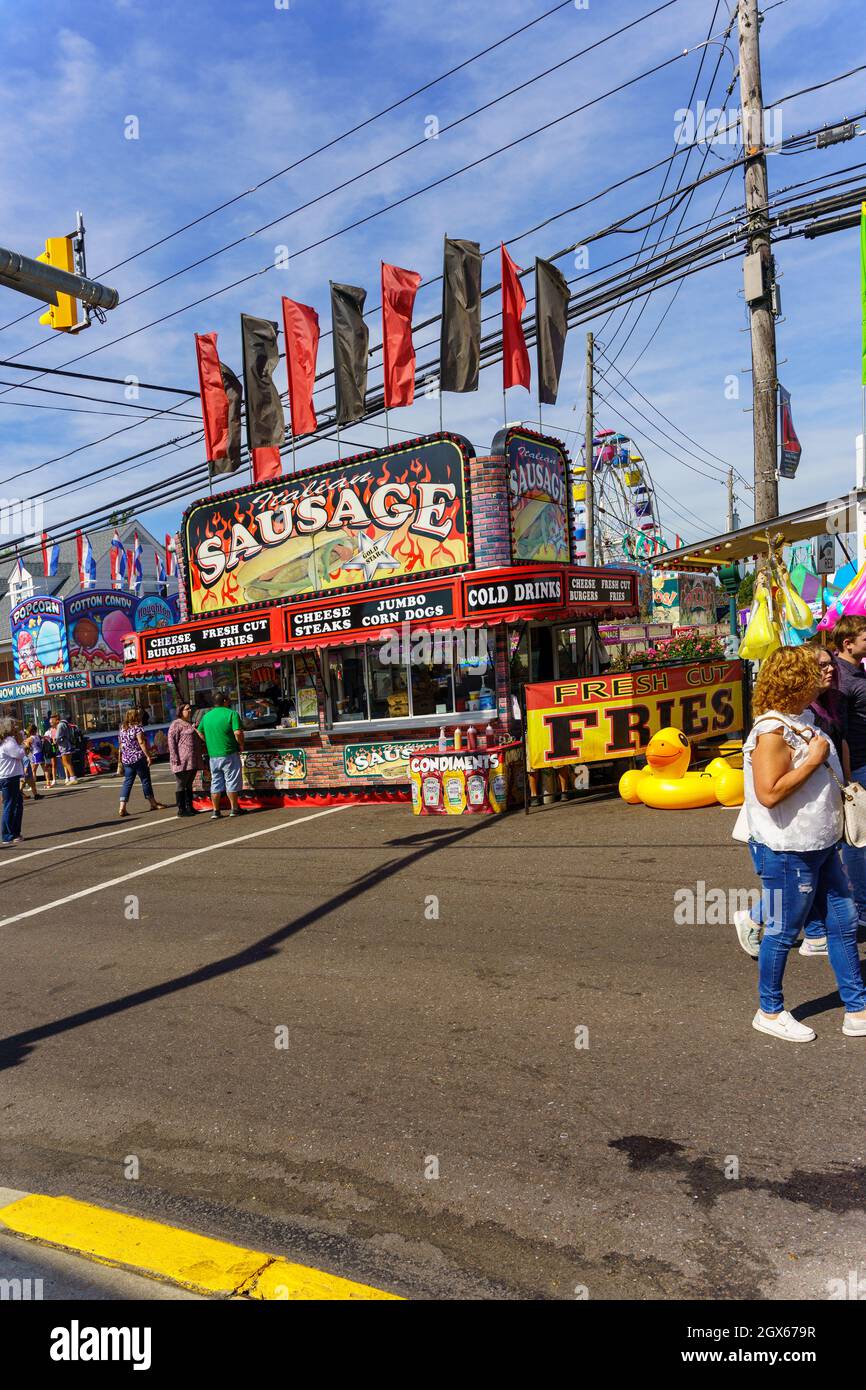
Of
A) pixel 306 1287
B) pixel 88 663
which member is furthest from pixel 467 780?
pixel 88 663

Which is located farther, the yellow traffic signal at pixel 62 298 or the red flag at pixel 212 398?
the red flag at pixel 212 398

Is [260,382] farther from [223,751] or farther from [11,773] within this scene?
[11,773]

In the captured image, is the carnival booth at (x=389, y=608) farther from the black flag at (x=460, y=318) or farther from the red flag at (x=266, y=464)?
the black flag at (x=460, y=318)

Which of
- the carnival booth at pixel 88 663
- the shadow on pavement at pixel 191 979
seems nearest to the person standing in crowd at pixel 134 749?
Answer: the shadow on pavement at pixel 191 979

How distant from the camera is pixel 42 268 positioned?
8.64m

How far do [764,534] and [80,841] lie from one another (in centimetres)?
1056

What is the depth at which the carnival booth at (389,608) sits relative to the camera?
530 inches

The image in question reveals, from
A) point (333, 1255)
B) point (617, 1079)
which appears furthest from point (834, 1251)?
point (333, 1255)

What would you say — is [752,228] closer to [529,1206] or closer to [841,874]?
[841,874]

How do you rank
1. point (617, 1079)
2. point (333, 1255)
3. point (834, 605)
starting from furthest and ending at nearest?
point (834, 605) < point (617, 1079) < point (333, 1255)

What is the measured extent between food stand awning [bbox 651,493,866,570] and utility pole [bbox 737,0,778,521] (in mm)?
577

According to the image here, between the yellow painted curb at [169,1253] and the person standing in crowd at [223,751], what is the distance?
1041 centimetres

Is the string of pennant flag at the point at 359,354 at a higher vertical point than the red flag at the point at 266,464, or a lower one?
higher

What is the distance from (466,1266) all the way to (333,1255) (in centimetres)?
Result: 48
